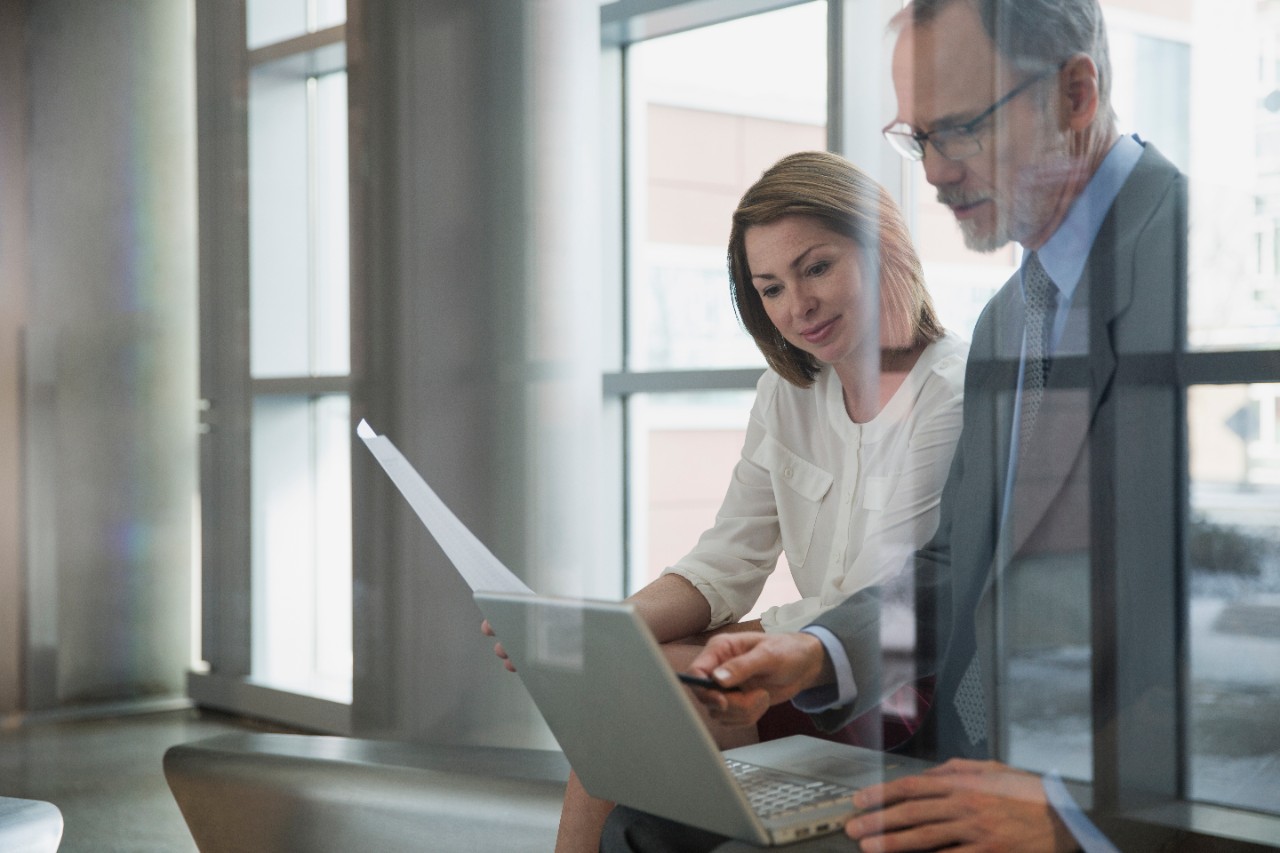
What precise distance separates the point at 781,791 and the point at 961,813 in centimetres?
13

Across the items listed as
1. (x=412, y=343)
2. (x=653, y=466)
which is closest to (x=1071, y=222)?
(x=653, y=466)

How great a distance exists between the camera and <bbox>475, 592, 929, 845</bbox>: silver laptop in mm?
821

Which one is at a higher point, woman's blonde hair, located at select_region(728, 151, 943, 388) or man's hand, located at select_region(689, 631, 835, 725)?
woman's blonde hair, located at select_region(728, 151, 943, 388)

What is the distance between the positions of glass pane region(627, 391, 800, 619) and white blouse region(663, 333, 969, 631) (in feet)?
0.91

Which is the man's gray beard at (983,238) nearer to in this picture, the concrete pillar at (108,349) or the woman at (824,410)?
the woman at (824,410)

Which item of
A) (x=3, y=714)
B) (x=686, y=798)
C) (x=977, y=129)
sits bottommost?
(x=3, y=714)

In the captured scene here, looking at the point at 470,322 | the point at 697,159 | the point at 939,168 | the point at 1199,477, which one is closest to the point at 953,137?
the point at 939,168

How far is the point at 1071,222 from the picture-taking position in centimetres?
79

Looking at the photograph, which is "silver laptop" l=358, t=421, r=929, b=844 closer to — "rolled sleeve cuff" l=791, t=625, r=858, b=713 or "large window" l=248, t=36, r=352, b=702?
"rolled sleeve cuff" l=791, t=625, r=858, b=713

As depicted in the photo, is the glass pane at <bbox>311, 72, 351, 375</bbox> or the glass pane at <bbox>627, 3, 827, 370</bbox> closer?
the glass pane at <bbox>627, 3, 827, 370</bbox>

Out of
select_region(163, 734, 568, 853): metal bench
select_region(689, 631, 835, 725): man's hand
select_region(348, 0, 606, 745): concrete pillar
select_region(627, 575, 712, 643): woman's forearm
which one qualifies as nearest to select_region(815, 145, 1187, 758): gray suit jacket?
select_region(689, 631, 835, 725): man's hand

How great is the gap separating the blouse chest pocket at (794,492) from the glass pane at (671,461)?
0.31 metres

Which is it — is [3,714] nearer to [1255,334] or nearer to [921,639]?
[921,639]

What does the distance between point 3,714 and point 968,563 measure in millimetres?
1913
